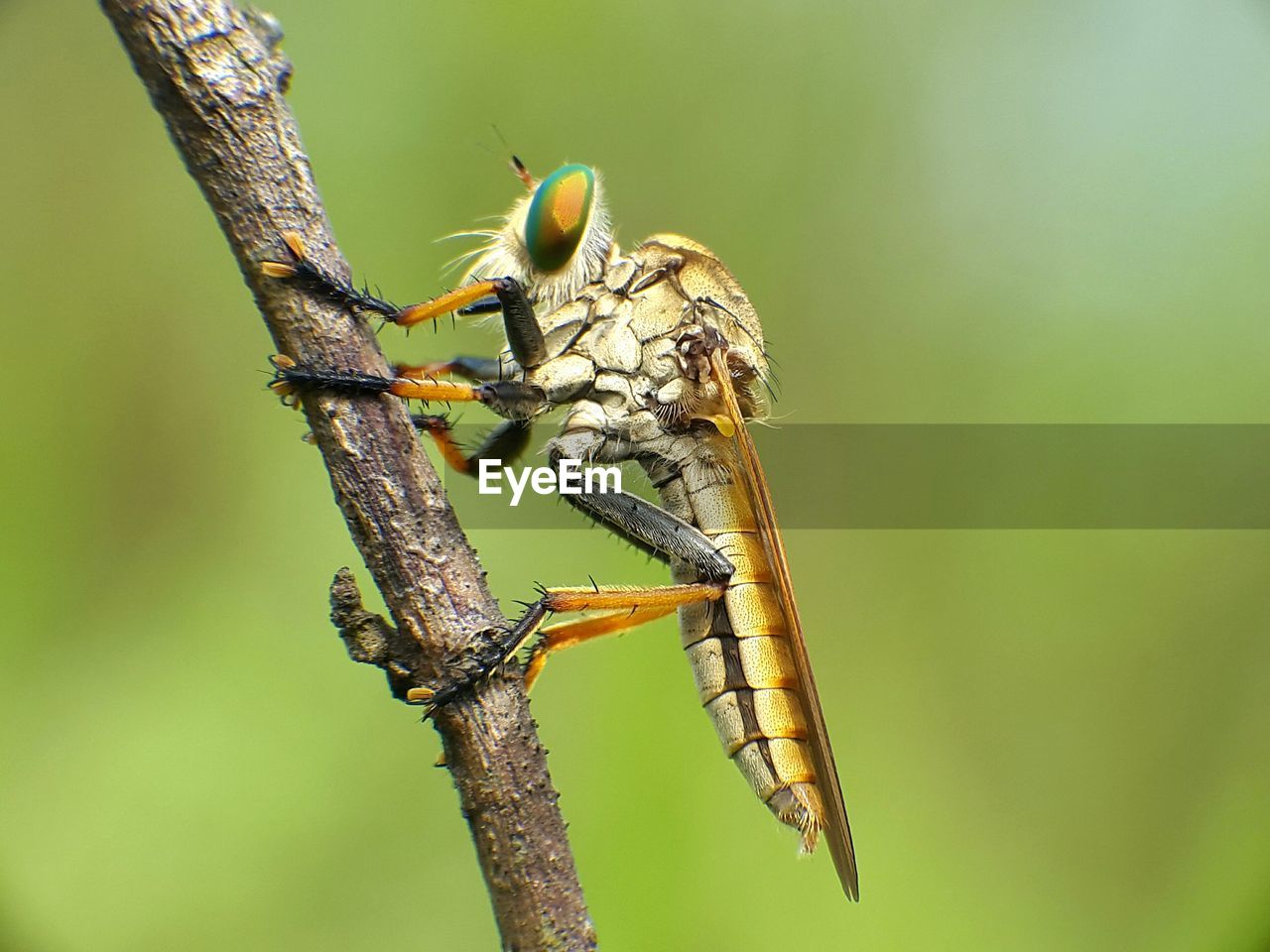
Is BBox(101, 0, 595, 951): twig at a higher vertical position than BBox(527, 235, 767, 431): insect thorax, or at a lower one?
lower

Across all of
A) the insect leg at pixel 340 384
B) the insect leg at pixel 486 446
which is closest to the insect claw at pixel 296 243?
the insect leg at pixel 340 384

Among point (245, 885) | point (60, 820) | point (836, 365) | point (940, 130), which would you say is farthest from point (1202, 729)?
point (60, 820)

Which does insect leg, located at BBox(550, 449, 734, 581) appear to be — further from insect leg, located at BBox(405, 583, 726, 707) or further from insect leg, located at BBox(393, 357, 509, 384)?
insect leg, located at BBox(393, 357, 509, 384)

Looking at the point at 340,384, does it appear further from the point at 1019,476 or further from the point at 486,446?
the point at 1019,476

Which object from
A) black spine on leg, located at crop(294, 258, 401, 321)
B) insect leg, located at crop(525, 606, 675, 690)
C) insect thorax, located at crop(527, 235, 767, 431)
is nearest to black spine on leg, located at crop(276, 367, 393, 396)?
black spine on leg, located at crop(294, 258, 401, 321)

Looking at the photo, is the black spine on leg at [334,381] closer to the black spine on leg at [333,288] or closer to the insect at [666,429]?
the black spine on leg at [333,288]

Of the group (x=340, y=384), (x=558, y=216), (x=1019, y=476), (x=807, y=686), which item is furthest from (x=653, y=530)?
(x=1019, y=476)
